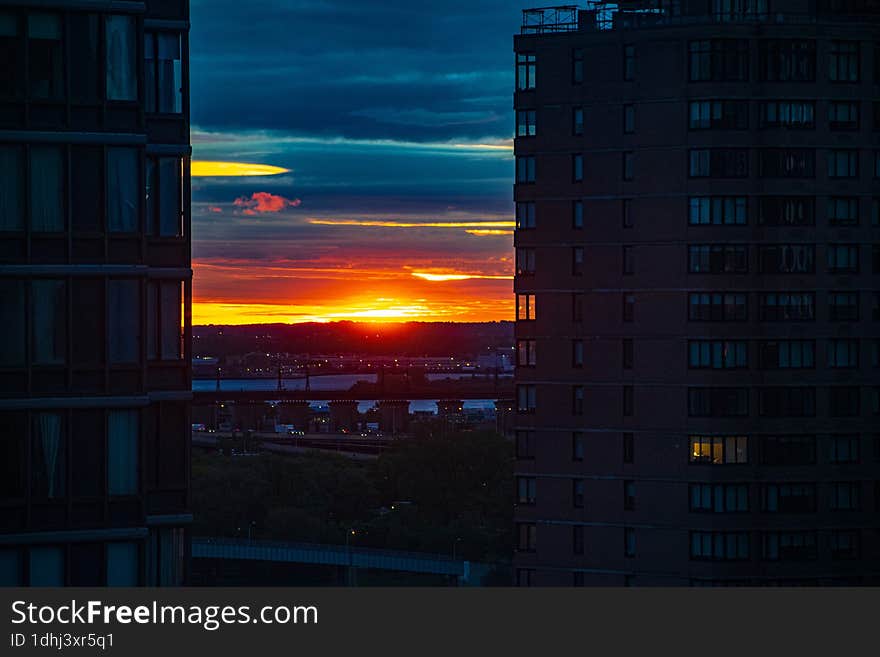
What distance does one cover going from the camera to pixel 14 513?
40.5 metres

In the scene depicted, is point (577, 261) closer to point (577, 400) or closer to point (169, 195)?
point (577, 400)

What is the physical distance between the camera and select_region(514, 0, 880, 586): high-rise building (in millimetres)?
99500

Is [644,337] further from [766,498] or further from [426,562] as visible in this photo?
[426,562]

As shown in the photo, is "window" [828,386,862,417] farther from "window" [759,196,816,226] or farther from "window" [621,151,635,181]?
"window" [621,151,635,181]

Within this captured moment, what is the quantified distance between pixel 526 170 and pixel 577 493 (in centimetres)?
1982

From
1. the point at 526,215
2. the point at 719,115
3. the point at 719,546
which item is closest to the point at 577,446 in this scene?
the point at 719,546

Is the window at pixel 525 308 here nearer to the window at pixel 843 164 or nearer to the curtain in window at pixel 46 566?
the window at pixel 843 164

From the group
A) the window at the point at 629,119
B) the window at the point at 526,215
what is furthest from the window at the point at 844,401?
the window at the point at 526,215

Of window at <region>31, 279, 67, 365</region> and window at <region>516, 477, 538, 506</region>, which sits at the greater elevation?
window at <region>31, 279, 67, 365</region>

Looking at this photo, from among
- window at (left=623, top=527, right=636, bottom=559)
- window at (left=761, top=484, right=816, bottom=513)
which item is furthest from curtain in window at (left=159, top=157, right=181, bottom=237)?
window at (left=761, top=484, right=816, bottom=513)

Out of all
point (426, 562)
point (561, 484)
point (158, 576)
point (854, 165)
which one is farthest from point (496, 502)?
point (158, 576)

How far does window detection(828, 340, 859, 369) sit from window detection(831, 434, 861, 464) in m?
4.27

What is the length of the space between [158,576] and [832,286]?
211ft

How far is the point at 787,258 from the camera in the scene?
101m
